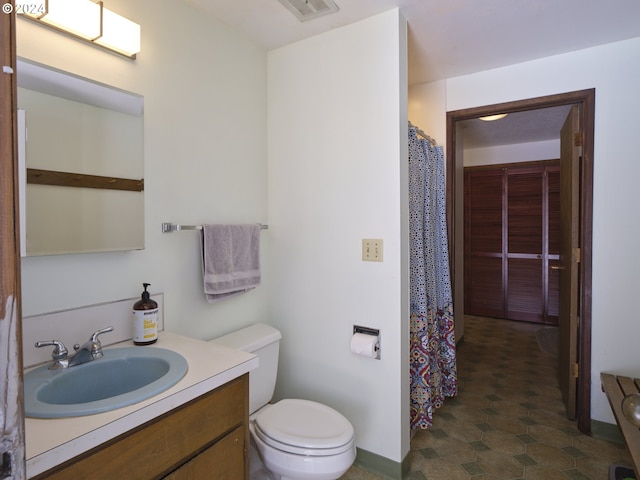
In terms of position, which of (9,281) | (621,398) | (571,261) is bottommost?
(621,398)

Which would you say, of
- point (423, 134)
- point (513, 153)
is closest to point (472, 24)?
point (423, 134)

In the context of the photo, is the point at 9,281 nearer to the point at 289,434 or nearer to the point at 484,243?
the point at 289,434

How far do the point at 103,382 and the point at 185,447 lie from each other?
15.6 inches

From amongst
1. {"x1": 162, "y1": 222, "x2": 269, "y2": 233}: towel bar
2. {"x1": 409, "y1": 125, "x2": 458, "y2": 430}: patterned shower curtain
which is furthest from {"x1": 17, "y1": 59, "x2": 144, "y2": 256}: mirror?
{"x1": 409, "y1": 125, "x2": 458, "y2": 430}: patterned shower curtain

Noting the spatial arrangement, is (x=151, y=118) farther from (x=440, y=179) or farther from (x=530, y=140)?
(x=530, y=140)

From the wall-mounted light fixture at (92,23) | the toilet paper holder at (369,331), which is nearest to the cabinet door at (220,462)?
the toilet paper holder at (369,331)

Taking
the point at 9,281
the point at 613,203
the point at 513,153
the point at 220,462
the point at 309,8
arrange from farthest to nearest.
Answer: the point at 513,153
the point at 613,203
the point at 309,8
the point at 220,462
the point at 9,281

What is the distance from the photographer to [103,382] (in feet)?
3.94

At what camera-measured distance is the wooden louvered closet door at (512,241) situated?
442cm

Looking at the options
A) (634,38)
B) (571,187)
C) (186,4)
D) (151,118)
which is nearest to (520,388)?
(571,187)

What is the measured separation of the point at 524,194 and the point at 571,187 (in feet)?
8.10

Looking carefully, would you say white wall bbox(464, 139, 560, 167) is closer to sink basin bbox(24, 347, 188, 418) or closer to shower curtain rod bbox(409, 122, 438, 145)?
shower curtain rod bbox(409, 122, 438, 145)

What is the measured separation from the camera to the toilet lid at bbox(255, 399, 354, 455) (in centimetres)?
140

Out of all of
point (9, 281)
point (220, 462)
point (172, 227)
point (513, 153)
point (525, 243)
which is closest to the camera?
point (9, 281)
